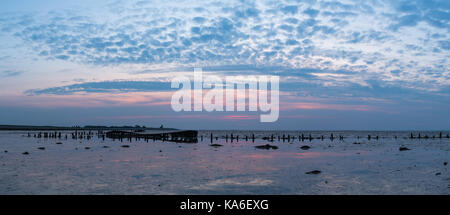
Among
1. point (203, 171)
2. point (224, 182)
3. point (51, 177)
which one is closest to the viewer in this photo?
point (224, 182)

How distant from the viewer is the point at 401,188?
20828mm
